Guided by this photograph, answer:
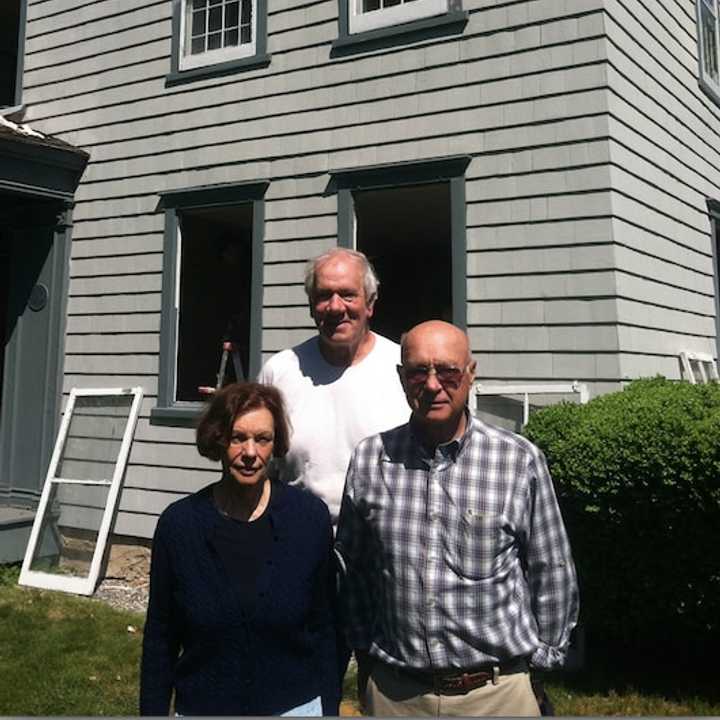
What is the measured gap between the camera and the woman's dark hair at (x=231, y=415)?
2.05m

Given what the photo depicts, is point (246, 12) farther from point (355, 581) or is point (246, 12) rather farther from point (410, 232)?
point (355, 581)

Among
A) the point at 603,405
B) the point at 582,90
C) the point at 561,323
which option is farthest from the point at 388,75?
the point at 603,405

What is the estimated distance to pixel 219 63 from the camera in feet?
21.2

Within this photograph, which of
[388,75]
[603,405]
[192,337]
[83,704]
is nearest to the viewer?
[83,704]

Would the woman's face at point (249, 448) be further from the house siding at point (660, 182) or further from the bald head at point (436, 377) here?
the house siding at point (660, 182)

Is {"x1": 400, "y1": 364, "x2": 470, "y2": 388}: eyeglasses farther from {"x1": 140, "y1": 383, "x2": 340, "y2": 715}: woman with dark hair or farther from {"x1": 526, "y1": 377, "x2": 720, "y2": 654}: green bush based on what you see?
{"x1": 526, "y1": 377, "x2": 720, "y2": 654}: green bush

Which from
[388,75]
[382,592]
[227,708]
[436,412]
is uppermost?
[388,75]

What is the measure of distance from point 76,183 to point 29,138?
1.90 feet

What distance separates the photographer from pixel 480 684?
1916mm

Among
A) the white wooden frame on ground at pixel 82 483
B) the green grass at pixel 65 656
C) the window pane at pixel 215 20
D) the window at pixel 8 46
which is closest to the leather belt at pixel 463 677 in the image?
the green grass at pixel 65 656

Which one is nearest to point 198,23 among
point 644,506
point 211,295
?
point 211,295

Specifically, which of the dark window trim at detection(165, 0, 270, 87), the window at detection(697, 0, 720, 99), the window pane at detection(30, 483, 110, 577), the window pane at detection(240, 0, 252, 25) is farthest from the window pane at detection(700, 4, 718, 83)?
the window pane at detection(30, 483, 110, 577)

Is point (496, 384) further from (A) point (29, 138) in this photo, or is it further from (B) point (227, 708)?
(A) point (29, 138)

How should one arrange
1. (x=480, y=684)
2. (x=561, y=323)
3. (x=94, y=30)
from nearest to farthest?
(x=480, y=684) → (x=561, y=323) → (x=94, y=30)
